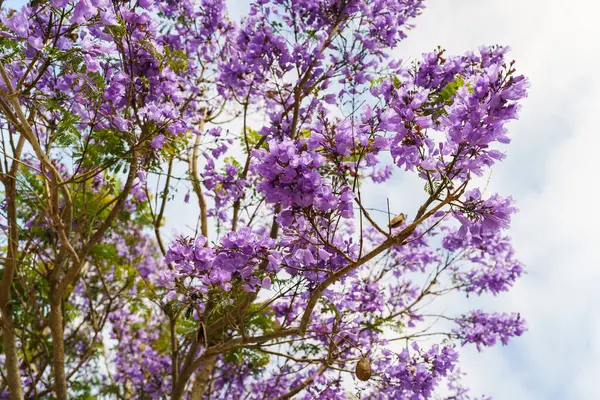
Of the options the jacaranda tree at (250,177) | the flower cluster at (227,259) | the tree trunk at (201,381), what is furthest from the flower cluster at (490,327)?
the flower cluster at (227,259)

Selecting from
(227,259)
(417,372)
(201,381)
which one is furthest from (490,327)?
(227,259)

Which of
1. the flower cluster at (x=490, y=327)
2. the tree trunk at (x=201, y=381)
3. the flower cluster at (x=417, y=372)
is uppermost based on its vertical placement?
the flower cluster at (x=490, y=327)

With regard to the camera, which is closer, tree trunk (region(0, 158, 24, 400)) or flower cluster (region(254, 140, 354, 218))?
flower cluster (region(254, 140, 354, 218))

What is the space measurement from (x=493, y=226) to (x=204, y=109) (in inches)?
180

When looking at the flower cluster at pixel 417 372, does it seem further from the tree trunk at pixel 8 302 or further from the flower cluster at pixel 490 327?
Answer: the tree trunk at pixel 8 302

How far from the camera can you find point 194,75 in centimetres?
618

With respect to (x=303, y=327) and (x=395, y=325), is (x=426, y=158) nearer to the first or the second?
(x=303, y=327)

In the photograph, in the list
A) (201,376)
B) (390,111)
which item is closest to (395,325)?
(201,376)

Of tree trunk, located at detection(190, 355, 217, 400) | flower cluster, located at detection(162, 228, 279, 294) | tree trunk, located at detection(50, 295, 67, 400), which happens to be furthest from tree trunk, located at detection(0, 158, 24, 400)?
flower cluster, located at detection(162, 228, 279, 294)

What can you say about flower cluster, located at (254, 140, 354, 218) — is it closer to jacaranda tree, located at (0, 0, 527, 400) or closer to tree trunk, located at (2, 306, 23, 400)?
jacaranda tree, located at (0, 0, 527, 400)

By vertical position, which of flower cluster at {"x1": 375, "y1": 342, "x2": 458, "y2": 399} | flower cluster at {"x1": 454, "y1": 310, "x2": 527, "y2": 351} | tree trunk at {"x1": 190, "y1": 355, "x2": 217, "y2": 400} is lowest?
flower cluster at {"x1": 375, "y1": 342, "x2": 458, "y2": 399}

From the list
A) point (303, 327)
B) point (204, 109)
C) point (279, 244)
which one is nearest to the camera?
point (279, 244)

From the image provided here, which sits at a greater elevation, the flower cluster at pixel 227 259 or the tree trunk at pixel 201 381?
the tree trunk at pixel 201 381

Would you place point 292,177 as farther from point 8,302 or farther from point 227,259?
point 8,302
